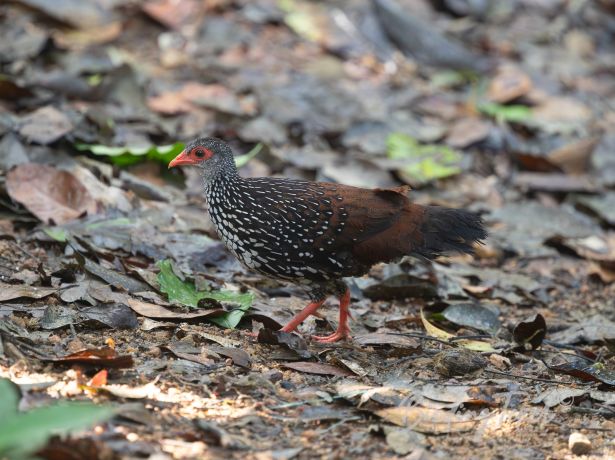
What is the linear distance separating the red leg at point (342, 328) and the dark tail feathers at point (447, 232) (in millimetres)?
539

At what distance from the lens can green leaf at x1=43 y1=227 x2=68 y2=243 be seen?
5938 millimetres

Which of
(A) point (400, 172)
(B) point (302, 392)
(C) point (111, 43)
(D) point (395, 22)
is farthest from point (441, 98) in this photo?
(B) point (302, 392)

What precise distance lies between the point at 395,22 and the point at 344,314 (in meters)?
6.12

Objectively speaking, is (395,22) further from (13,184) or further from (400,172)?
(13,184)

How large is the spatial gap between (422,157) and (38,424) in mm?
6582

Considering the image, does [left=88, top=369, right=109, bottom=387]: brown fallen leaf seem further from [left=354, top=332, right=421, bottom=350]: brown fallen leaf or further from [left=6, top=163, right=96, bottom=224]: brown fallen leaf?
[left=6, top=163, right=96, bottom=224]: brown fallen leaf

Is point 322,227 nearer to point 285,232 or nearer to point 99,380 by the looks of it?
point 285,232

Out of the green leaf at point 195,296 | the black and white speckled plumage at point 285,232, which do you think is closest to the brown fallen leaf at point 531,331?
the black and white speckled plumage at point 285,232

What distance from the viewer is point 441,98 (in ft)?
34.7

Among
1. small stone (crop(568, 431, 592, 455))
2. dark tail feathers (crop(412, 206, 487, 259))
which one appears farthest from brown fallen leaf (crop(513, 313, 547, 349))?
small stone (crop(568, 431, 592, 455))

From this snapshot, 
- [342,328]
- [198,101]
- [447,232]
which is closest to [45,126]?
[198,101]

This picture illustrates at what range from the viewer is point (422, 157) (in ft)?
30.4

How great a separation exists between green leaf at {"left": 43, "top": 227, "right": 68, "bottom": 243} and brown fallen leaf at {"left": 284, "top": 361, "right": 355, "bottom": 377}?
1.82m

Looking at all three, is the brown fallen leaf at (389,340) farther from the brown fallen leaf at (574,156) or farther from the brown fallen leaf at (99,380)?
the brown fallen leaf at (574,156)
